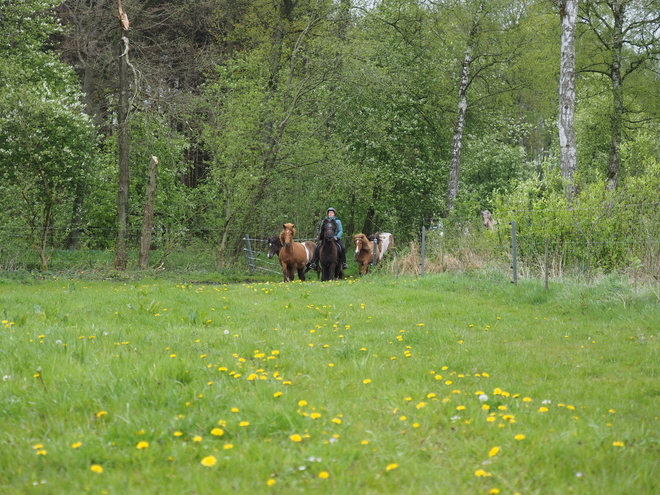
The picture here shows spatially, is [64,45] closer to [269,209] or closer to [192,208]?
[192,208]

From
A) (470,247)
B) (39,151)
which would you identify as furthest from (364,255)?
(39,151)

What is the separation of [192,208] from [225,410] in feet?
67.0

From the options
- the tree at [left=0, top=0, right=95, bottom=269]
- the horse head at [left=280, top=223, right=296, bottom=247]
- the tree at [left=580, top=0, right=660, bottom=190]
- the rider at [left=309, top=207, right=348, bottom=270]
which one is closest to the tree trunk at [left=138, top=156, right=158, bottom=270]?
the tree at [left=0, top=0, right=95, bottom=269]

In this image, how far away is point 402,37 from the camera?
93.6 ft

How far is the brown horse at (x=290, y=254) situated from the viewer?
18.9 m

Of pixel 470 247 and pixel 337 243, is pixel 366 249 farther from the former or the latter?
pixel 470 247

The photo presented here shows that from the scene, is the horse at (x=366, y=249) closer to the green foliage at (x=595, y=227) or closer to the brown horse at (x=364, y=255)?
the brown horse at (x=364, y=255)

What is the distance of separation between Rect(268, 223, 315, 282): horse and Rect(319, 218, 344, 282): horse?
2.66 feet

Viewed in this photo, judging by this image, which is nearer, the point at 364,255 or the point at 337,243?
the point at 337,243

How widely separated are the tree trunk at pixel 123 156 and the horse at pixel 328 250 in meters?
6.61

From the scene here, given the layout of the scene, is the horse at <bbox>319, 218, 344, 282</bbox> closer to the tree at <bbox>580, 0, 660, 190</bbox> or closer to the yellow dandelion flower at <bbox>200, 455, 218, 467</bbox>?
the tree at <bbox>580, 0, 660, 190</bbox>

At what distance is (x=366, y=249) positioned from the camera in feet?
74.1

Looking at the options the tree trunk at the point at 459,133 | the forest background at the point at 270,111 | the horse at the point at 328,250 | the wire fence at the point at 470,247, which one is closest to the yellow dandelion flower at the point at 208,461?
the wire fence at the point at 470,247

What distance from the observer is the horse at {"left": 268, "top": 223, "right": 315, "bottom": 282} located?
18938 mm
